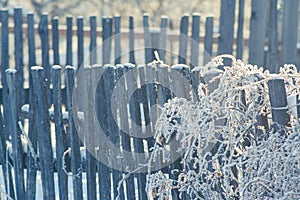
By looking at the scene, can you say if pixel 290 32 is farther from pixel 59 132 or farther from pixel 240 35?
pixel 59 132

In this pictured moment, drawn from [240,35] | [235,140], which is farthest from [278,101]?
[240,35]

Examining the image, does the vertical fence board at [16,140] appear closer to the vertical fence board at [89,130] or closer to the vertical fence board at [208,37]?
the vertical fence board at [89,130]

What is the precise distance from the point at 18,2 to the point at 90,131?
383 inches

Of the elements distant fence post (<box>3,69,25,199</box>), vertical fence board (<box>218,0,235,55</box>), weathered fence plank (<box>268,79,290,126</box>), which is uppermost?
vertical fence board (<box>218,0,235,55</box>)

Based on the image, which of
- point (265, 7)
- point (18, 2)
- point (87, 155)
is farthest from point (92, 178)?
point (18, 2)

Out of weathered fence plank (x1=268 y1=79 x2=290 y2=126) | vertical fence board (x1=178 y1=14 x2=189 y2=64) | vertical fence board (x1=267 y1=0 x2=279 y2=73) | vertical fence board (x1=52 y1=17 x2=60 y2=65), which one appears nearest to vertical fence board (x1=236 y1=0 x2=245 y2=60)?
vertical fence board (x1=267 y1=0 x2=279 y2=73)

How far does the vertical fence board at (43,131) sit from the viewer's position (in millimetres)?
3373

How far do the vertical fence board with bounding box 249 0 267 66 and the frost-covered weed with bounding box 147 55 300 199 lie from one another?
3.40 metres

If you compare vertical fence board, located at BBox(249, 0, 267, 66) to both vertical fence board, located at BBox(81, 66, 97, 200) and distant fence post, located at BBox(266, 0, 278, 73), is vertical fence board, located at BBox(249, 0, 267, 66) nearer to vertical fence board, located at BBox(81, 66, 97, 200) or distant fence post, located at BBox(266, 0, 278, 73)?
distant fence post, located at BBox(266, 0, 278, 73)

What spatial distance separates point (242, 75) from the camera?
283 centimetres

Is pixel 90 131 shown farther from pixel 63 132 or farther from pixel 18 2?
pixel 18 2

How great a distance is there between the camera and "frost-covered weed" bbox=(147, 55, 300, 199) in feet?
8.66

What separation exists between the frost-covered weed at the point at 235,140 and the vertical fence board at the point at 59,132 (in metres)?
0.65

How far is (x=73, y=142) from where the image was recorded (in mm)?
3404
